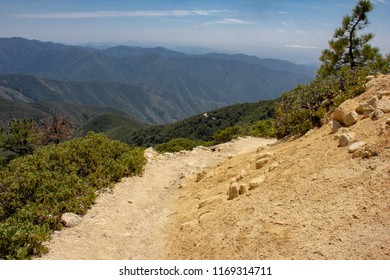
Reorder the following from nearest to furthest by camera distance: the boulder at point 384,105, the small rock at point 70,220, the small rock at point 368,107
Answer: the small rock at point 70,220, the boulder at point 384,105, the small rock at point 368,107

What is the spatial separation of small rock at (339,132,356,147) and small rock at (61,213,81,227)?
26.7 ft

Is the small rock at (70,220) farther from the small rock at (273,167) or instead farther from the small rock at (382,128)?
the small rock at (382,128)

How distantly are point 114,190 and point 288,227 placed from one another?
794 cm

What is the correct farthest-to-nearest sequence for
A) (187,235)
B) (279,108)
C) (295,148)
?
(279,108), (295,148), (187,235)

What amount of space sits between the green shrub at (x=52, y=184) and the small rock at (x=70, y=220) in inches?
6.7

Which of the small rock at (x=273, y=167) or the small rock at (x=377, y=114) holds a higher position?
the small rock at (x=377, y=114)

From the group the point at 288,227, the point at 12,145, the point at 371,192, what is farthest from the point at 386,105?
the point at 12,145

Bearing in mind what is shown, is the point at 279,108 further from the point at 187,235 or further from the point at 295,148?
the point at 187,235

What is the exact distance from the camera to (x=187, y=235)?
872 cm

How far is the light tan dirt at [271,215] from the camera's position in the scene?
6.04 meters

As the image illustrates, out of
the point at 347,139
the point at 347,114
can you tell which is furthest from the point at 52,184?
the point at 347,114

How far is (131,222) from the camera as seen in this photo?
34.2ft

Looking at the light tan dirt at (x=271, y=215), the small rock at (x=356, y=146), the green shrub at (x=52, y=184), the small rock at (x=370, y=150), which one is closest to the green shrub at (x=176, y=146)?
the green shrub at (x=52, y=184)

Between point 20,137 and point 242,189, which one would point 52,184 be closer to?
point 242,189
